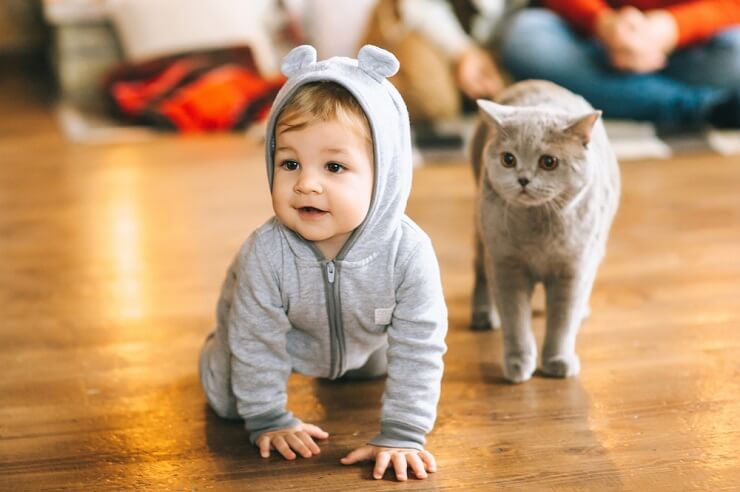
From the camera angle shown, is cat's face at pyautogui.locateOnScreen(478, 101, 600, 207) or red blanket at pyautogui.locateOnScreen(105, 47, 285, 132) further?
red blanket at pyautogui.locateOnScreen(105, 47, 285, 132)

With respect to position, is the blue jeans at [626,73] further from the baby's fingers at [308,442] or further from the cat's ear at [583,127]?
the baby's fingers at [308,442]

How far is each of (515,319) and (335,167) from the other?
1.48 ft

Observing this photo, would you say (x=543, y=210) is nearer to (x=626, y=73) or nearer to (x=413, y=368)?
(x=413, y=368)

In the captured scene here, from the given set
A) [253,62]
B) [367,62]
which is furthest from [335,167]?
[253,62]

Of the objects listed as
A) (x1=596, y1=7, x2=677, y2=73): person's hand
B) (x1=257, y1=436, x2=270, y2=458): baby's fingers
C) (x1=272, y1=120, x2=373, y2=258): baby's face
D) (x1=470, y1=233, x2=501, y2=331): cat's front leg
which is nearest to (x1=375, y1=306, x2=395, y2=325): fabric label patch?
(x1=272, y1=120, x2=373, y2=258): baby's face

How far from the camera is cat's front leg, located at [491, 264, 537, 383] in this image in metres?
A: 1.60

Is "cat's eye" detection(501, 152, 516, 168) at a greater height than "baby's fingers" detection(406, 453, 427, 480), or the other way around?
"cat's eye" detection(501, 152, 516, 168)

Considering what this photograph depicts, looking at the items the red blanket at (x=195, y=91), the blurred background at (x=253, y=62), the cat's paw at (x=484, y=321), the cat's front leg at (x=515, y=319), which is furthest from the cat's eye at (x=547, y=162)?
the red blanket at (x=195, y=91)

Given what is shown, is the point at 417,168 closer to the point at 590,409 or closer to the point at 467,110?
the point at 467,110

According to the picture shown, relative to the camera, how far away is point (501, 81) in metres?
3.10

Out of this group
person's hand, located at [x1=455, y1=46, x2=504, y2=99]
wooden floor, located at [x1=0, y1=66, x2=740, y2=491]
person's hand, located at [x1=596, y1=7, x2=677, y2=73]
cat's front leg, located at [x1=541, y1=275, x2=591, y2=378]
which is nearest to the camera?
wooden floor, located at [x1=0, y1=66, x2=740, y2=491]

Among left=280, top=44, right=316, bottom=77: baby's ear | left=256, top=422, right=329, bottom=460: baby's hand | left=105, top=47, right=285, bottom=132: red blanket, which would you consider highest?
left=280, top=44, right=316, bottom=77: baby's ear

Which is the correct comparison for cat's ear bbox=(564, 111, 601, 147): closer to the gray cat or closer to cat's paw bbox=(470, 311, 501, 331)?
the gray cat

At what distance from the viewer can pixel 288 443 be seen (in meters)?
1.44
